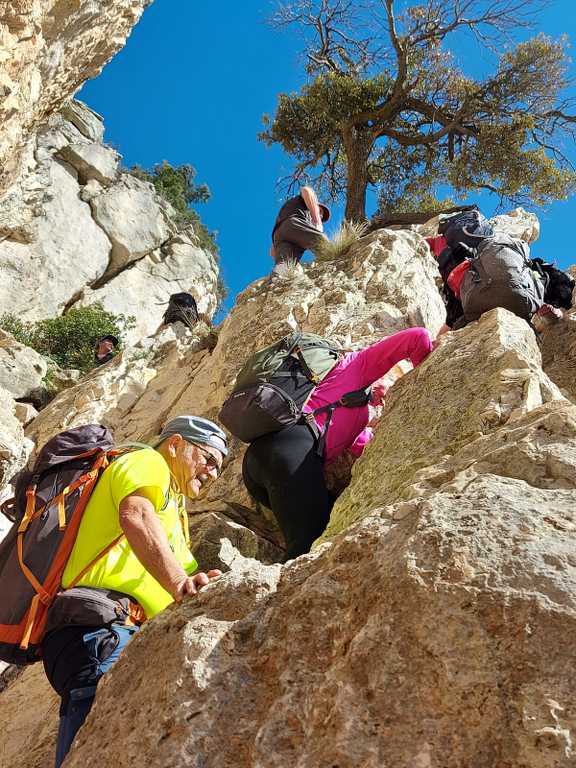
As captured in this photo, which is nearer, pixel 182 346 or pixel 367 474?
pixel 367 474

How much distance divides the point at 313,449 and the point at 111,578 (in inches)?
67.5

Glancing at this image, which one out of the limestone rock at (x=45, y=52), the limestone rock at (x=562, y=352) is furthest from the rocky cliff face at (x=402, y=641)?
the limestone rock at (x=45, y=52)

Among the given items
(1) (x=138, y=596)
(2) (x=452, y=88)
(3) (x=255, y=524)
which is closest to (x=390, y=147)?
(2) (x=452, y=88)

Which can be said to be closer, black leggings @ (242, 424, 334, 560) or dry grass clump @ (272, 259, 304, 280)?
black leggings @ (242, 424, 334, 560)

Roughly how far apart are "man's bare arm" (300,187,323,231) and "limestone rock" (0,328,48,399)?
5.26 meters

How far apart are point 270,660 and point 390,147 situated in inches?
571

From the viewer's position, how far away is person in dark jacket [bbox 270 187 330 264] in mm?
10070

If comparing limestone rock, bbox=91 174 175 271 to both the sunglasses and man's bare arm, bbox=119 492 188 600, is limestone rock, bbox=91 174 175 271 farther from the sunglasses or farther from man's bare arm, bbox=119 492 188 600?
man's bare arm, bbox=119 492 188 600

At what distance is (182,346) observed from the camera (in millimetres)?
10195

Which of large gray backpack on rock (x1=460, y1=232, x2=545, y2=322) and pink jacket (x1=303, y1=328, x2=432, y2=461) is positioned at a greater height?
large gray backpack on rock (x1=460, y1=232, x2=545, y2=322)

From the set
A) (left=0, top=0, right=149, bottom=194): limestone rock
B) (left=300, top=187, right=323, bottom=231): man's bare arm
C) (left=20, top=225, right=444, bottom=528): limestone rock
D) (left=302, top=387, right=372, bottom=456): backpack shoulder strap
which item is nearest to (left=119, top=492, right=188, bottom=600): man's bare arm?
(left=302, top=387, right=372, bottom=456): backpack shoulder strap

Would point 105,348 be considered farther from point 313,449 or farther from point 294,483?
point 294,483

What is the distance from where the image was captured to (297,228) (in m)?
10.1

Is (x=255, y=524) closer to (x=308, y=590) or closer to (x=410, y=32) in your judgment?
(x=308, y=590)
